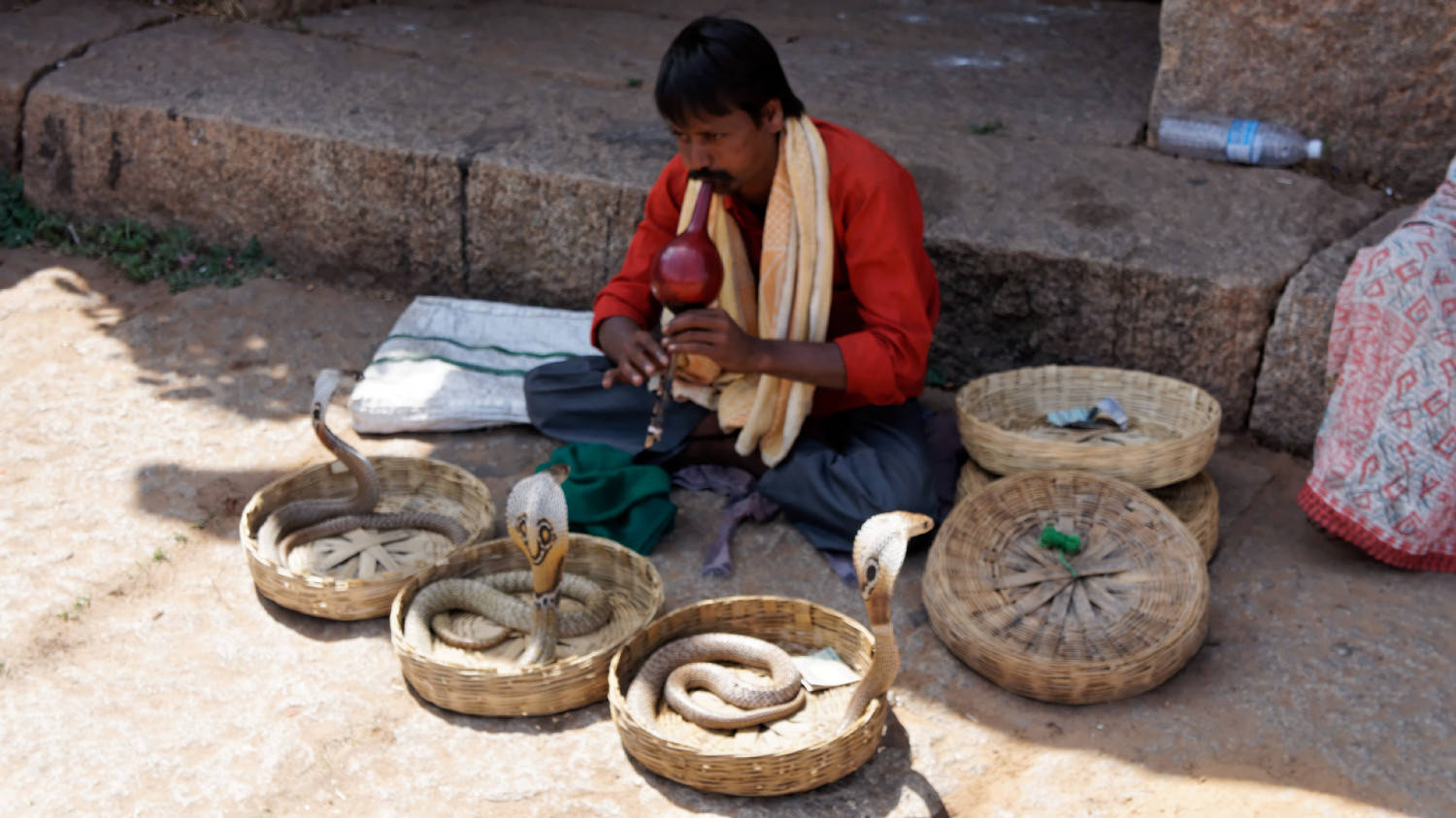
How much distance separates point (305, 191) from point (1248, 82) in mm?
2947

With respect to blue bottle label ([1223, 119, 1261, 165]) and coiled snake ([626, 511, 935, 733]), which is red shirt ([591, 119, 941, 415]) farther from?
blue bottle label ([1223, 119, 1261, 165])

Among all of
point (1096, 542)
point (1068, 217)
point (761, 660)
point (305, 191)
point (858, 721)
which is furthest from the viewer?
point (305, 191)

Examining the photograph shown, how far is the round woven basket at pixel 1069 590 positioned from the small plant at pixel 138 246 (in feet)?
9.11

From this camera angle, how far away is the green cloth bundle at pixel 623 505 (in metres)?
3.20

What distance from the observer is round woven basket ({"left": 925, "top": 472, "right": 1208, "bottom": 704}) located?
2652mm

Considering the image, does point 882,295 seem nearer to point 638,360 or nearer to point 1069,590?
point 638,360

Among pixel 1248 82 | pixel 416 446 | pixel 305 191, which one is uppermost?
pixel 1248 82

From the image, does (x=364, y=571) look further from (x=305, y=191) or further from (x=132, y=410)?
(x=305, y=191)

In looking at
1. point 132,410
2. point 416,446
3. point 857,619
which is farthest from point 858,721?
point 132,410

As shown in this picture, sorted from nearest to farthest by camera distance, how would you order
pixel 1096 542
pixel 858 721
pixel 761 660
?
pixel 858 721, pixel 761 660, pixel 1096 542

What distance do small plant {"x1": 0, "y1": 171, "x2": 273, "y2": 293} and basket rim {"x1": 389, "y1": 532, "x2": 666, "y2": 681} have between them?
1891 millimetres

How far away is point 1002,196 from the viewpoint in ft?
12.6

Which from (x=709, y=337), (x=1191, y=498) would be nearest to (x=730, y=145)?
(x=709, y=337)

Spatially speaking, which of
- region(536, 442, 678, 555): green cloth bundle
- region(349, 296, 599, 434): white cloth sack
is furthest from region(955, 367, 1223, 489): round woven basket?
region(349, 296, 599, 434): white cloth sack
